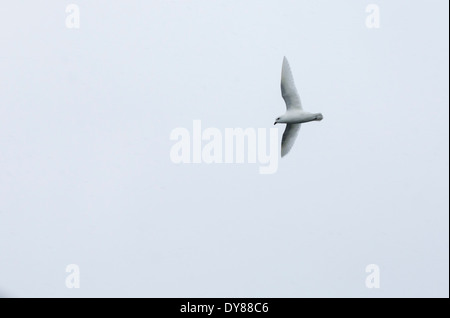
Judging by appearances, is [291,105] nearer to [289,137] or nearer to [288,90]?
[288,90]

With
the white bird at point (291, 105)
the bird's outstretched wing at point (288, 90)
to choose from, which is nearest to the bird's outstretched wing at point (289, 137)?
the white bird at point (291, 105)

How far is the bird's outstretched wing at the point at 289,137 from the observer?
26078 millimetres

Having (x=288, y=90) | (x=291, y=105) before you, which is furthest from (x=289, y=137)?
(x=288, y=90)

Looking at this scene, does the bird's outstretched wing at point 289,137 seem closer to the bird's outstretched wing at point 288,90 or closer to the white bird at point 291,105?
the white bird at point 291,105

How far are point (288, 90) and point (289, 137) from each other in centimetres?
191

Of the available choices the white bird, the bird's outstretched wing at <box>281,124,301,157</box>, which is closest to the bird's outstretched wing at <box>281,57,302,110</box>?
the white bird

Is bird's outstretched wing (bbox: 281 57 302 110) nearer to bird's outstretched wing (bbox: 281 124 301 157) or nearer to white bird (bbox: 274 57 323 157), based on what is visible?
white bird (bbox: 274 57 323 157)

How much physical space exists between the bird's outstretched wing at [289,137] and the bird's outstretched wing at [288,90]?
96cm
